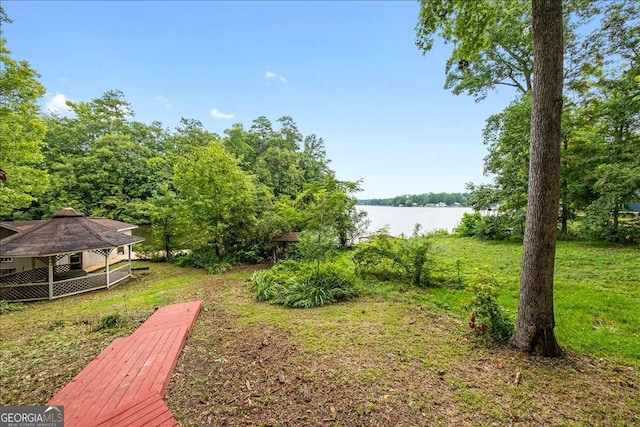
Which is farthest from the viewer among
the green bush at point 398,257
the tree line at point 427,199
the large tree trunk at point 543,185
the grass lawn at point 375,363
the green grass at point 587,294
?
the tree line at point 427,199

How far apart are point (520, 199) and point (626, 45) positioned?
20.9ft

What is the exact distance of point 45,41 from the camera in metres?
9.90

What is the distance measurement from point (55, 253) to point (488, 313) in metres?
12.4

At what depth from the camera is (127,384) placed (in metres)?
2.76

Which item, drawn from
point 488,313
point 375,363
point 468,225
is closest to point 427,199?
point 468,225

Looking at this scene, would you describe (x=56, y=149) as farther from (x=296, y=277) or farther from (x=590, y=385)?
(x=590, y=385)

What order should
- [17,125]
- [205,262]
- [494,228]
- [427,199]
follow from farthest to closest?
1. [427,199]
2. [494,228]
3. [205,262]
4. [17,125]

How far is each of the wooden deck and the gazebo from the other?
758 cm

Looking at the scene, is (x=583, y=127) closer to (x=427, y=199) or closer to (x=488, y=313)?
(x=488, y=313)

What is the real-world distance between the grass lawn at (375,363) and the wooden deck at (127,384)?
0.57 ft

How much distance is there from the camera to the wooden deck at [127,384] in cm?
225

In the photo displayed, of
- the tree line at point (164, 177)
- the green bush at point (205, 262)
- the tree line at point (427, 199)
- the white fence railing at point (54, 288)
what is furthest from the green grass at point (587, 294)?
the tree line at point (427, 199)

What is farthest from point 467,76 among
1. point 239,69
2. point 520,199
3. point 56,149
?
point 56,149

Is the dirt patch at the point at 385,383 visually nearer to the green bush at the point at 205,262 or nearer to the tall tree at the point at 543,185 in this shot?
the tall tree at the point at 543,185
